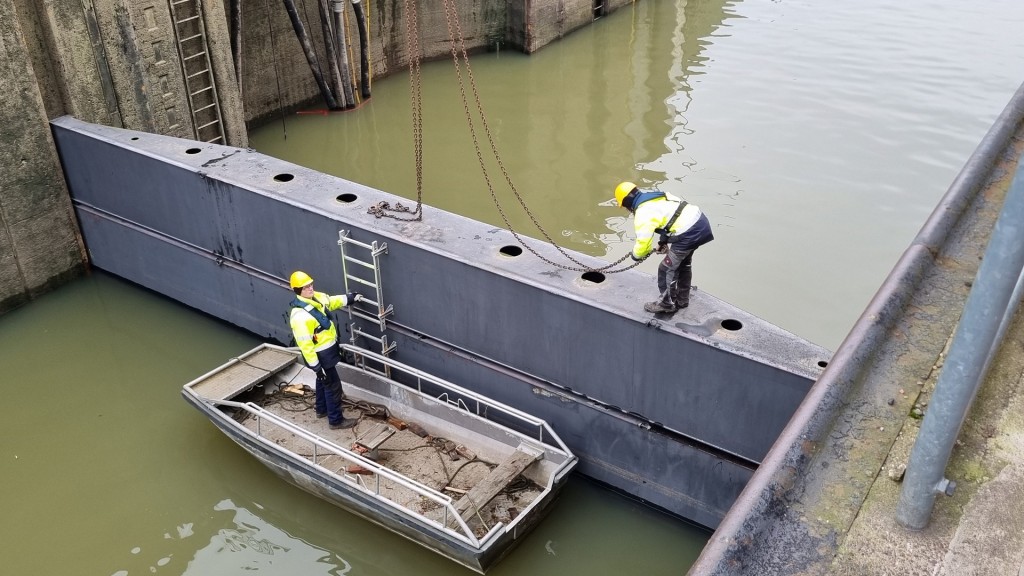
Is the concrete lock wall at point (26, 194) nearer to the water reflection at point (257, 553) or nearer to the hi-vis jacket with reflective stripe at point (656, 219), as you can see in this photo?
the water reflection at point (257, 553)

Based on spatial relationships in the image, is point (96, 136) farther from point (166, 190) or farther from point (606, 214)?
point (606, 214)

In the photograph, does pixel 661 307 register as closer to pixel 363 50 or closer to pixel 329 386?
pixel 329 386

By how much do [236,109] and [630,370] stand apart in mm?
8519

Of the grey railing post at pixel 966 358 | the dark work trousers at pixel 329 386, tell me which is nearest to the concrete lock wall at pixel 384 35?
the dark work trousers at pixel 329 386

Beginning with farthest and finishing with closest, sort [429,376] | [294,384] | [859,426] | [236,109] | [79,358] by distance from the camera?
[236,109] < [79,358] < [294,384] < [429,376] < [859,426]

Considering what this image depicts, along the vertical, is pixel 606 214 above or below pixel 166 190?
below

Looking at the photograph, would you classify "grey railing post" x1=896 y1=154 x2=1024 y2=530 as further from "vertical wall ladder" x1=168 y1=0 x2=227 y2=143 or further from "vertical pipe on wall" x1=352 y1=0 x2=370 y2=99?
"vertical pipe on wall" x1=352 y1=0 x2=370 y2=99

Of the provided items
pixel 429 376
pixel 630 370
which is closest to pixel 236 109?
pixel 429 376

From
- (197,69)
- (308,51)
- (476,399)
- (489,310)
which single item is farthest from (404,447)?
(308,51)

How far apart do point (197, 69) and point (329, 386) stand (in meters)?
6.55

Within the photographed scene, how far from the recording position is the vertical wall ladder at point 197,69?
41.0 ft

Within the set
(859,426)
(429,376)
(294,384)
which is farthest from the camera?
(294,384)

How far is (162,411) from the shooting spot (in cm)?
991

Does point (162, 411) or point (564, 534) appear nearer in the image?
point (564, 534)
